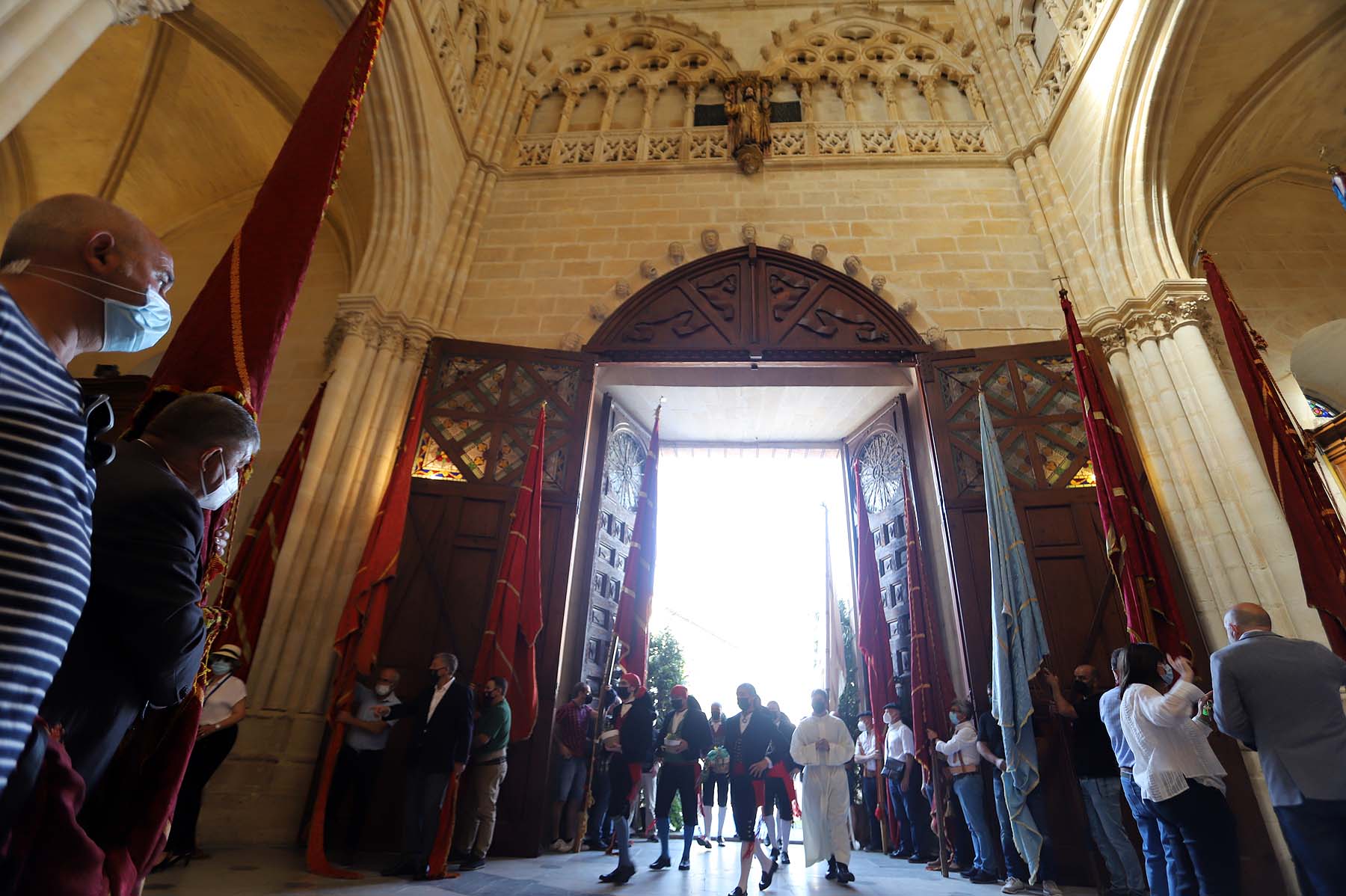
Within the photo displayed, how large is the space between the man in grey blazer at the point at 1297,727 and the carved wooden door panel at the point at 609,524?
503cm

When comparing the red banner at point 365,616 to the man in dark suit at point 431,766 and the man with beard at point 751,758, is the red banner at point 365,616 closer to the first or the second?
the man in dark suit at point 431,766

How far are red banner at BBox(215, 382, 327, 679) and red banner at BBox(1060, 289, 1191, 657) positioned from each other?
21.1 feet

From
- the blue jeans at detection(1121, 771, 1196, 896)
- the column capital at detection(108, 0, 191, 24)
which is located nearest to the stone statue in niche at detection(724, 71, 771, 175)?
the column capital at detection(108, 0, 191, 24)

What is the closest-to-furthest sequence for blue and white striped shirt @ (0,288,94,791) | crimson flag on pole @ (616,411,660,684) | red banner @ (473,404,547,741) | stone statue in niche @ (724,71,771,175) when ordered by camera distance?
blue and white striped shirt @ (0,288,94,791) → red banner @ (473,404,547,741) → crimson flag on pole @ (616,411,660,684) → stone statue in niche @ (724,71,771,175)

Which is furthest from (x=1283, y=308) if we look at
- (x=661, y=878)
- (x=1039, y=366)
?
A: (x=661, y=878)

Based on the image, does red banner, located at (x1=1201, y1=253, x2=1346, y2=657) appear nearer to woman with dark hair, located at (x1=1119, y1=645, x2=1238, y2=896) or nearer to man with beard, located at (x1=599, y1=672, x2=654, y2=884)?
woman with dark hair, located at (x1=1119, y1=645, x2=1238, y2=896)

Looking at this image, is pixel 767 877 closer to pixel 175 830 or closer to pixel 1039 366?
pixel 175 830

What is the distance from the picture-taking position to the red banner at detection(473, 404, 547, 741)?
16.0 feet

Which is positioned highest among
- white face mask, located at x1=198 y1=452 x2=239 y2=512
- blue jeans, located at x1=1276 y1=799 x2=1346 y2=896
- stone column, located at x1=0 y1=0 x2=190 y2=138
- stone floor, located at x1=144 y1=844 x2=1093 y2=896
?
stone column, located at x1=0 y1=0 x2=190 y2=138

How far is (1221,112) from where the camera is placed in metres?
6.78

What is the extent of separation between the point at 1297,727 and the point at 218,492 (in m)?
3.90

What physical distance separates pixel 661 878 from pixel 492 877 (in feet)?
3.61

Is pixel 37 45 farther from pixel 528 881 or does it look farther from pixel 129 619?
pixel 528 881

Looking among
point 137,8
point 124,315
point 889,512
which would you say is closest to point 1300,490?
point 889,512
